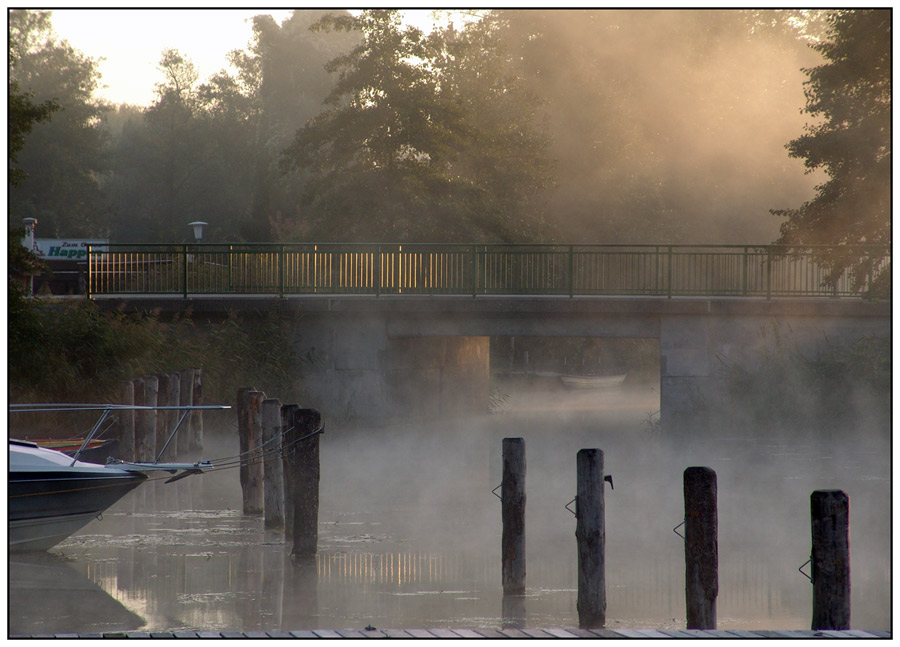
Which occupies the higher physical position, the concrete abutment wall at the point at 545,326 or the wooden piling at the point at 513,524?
the concrete abutment wall at the point at 545,326

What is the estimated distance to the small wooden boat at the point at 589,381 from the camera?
43125 mm

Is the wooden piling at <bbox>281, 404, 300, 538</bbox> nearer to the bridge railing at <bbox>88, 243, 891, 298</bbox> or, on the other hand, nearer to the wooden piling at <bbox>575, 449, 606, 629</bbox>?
the wooden piling at <bbox>575, 449, 606, 629</bbox>

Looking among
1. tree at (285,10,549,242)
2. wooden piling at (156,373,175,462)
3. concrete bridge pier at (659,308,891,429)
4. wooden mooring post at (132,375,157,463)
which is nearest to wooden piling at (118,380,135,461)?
wooden mooring post at (132,375,157,463)

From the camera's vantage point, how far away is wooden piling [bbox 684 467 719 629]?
8.64m

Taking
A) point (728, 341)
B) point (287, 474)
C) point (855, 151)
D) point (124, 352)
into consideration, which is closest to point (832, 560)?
point (287, 474)

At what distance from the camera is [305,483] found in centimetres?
1203

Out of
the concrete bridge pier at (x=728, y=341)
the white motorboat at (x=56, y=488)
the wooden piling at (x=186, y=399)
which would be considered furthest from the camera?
the concrete bridge pier at (x=728, y=341)

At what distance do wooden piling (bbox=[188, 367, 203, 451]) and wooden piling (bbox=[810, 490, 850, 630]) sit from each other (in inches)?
559

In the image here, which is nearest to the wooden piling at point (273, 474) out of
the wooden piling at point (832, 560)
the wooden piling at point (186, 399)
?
the wooden piling at point (186, 399)

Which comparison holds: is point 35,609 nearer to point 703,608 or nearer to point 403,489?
point 703,608

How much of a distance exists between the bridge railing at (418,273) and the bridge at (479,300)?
0.11 feet

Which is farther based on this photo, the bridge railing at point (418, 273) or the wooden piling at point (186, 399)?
the bridge railing at point (418, 273)

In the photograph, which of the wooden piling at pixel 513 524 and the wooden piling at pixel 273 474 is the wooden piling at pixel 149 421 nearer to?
the wooden piling at pixel 273 474

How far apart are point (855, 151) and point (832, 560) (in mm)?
17310
